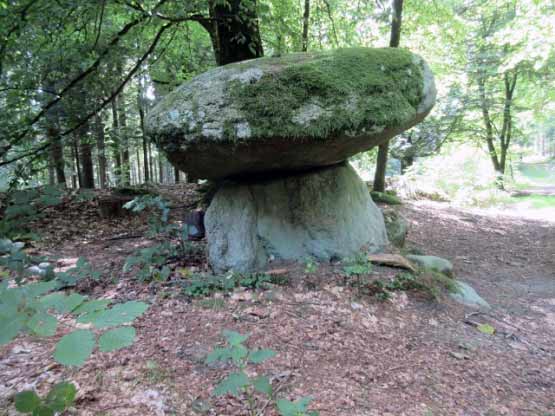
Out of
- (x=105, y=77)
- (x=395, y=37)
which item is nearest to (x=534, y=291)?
(x=395, y=37)

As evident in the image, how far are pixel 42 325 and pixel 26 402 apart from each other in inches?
15.1

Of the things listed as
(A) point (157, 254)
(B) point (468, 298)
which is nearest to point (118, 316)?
(A) point (157, 254)

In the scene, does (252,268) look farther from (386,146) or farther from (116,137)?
(386,146)

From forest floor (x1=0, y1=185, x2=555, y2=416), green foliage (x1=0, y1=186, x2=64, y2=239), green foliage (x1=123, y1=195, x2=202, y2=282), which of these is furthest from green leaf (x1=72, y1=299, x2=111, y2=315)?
green foliage (x1=0, y1=186, x2=64, y2=239)

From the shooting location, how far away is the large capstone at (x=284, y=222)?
12.7ft

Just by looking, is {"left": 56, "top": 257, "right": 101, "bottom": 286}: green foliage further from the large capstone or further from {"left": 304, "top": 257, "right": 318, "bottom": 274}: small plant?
{"left": 304, "top": 257, "right": 318, "bottom": 274}: small plant

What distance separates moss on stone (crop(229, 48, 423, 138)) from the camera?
10.2 ft

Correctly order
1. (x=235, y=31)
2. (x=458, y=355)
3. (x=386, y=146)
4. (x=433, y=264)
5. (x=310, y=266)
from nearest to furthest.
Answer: (x=458, y=355) → (x=310, y=266) → (x=433, y=264) → (x=235, y=31) → (x=386, y=146)

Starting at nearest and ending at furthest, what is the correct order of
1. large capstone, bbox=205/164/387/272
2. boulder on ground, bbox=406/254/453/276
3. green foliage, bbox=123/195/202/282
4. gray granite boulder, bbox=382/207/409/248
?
green foliage, bbox=123/195/202/282 < large capstone, bbox=205/164/387/272 < boulder on ground, bbox=406/254/453/276 < gray granite boulder, bbox=382/207/409/248

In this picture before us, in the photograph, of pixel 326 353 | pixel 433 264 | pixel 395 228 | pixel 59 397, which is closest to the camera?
pixel 59 397

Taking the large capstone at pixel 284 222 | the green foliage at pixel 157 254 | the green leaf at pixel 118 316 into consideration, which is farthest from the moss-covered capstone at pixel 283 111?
the green leaf at pixel 118 316

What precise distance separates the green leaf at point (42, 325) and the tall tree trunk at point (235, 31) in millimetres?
4656

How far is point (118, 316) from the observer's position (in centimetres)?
105

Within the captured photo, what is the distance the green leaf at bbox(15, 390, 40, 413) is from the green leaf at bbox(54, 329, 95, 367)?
0.38 m
